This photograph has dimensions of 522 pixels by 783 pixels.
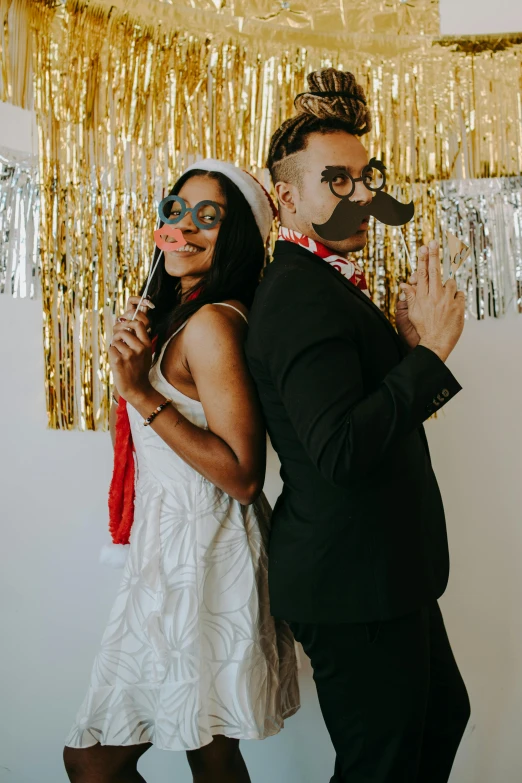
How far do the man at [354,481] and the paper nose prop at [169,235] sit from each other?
0.62 feet

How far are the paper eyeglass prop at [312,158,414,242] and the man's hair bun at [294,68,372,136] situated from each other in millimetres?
99

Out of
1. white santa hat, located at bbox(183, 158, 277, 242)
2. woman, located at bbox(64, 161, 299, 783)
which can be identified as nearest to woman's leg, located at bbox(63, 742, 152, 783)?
woman, located at bbox(64, 161, 299, 783)

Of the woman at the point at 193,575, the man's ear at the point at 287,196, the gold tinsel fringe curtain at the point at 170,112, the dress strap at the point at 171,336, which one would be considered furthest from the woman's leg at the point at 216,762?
the man's ear at the point at 287,196

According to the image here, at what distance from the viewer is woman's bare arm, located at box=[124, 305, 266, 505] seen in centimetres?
106

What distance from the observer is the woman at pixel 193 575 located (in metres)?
1.06

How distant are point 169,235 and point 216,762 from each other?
2.85 feet

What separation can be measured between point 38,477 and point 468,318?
3.55ft

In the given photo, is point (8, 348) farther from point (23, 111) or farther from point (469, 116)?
point (469, 116)

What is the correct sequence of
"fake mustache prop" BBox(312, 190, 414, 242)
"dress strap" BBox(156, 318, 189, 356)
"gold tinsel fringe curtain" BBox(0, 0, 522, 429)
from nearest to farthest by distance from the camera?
"fake mustache prop" BBox(312, 190, 414, 242)
"dress strap" BBox(156, 318, 189, 356)
"gold tinsel fringe curtain" BBox(0, 0, 522, 429)

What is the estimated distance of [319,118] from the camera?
1.10 meters

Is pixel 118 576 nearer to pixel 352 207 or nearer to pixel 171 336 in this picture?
pixel 171 336

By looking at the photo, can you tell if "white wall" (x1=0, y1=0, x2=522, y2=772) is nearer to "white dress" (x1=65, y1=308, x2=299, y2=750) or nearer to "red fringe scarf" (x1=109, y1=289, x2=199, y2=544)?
"red fringe scarf" (x1=109, y1=289, x2=199, y2=544)

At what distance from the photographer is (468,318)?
1.65 meters

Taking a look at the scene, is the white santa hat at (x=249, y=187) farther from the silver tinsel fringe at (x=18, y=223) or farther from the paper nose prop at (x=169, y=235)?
the silver tinsel fringe at (x=18, y=223)
